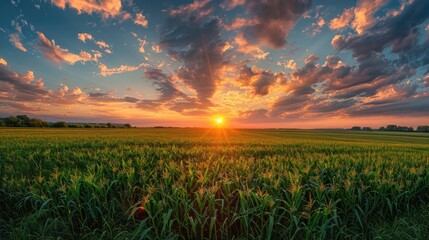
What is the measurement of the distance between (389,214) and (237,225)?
3883mm

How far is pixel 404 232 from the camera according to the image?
13.3 feet

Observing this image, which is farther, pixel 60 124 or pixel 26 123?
pixel 60 124

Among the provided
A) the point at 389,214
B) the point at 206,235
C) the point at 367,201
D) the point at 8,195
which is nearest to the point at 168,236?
the point at 206,235

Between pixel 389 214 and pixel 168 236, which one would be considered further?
pixel 389 214

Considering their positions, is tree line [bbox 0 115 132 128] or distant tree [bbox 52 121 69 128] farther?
distant tree [bbox 52 121 69 128]

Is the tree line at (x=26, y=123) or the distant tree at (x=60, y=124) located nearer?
the tree line at (x=26, y=123)

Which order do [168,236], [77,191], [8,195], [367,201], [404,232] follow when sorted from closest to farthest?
[168,236] → [404,232] → [77,191] → [367,201] → [8,195]

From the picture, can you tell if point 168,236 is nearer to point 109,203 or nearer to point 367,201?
point 109,203

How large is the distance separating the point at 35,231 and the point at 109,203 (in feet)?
4.62

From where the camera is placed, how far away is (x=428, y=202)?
574 centimetres

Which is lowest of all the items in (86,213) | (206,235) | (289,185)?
(206,235)

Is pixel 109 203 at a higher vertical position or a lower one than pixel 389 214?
higher

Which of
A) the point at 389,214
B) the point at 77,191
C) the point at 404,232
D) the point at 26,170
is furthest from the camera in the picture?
the point at 26,170

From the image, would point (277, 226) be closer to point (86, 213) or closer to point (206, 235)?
point (206, 235)
